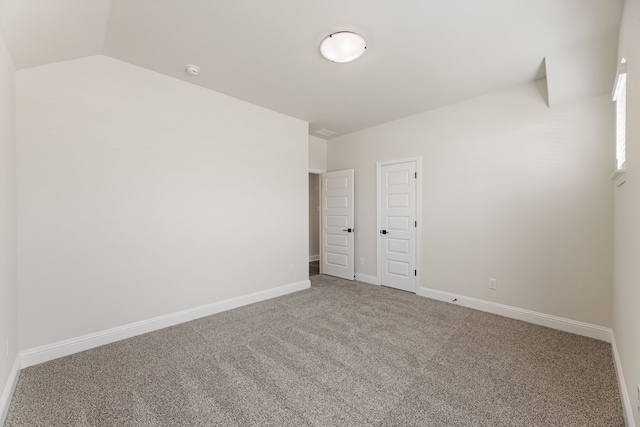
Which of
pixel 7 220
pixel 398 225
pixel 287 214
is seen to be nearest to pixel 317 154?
pixel 287 214

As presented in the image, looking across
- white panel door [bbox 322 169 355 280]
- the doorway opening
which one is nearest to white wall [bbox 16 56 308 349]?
white panel door [bbox 322 169 355 280]

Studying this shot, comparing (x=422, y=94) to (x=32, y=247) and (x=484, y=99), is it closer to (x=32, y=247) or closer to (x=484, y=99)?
(x=484, y=99)

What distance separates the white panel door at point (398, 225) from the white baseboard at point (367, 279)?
0.12 m

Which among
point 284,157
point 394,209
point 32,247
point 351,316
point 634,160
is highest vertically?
point 284,157

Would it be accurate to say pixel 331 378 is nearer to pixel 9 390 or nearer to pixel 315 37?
pixel 9 390

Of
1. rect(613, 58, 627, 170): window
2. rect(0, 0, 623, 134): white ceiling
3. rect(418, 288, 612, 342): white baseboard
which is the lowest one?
rect(418, 288, 612, 342): white baseboard

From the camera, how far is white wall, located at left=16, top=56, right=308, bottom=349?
2.30m

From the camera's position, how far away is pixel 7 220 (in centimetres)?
191

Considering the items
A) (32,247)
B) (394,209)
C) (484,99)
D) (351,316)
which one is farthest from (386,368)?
(484,99)

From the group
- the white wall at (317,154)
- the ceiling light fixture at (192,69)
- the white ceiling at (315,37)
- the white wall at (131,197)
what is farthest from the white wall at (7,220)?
the white wall at (317,154)

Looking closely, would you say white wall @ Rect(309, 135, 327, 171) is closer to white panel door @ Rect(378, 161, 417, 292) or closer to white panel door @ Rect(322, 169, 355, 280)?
white panel door @ Rect(322, 169, 355, 280)

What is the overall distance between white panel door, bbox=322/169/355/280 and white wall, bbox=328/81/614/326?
3.91 ft

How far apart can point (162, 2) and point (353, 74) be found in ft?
5.90

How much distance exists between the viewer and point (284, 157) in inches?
166
